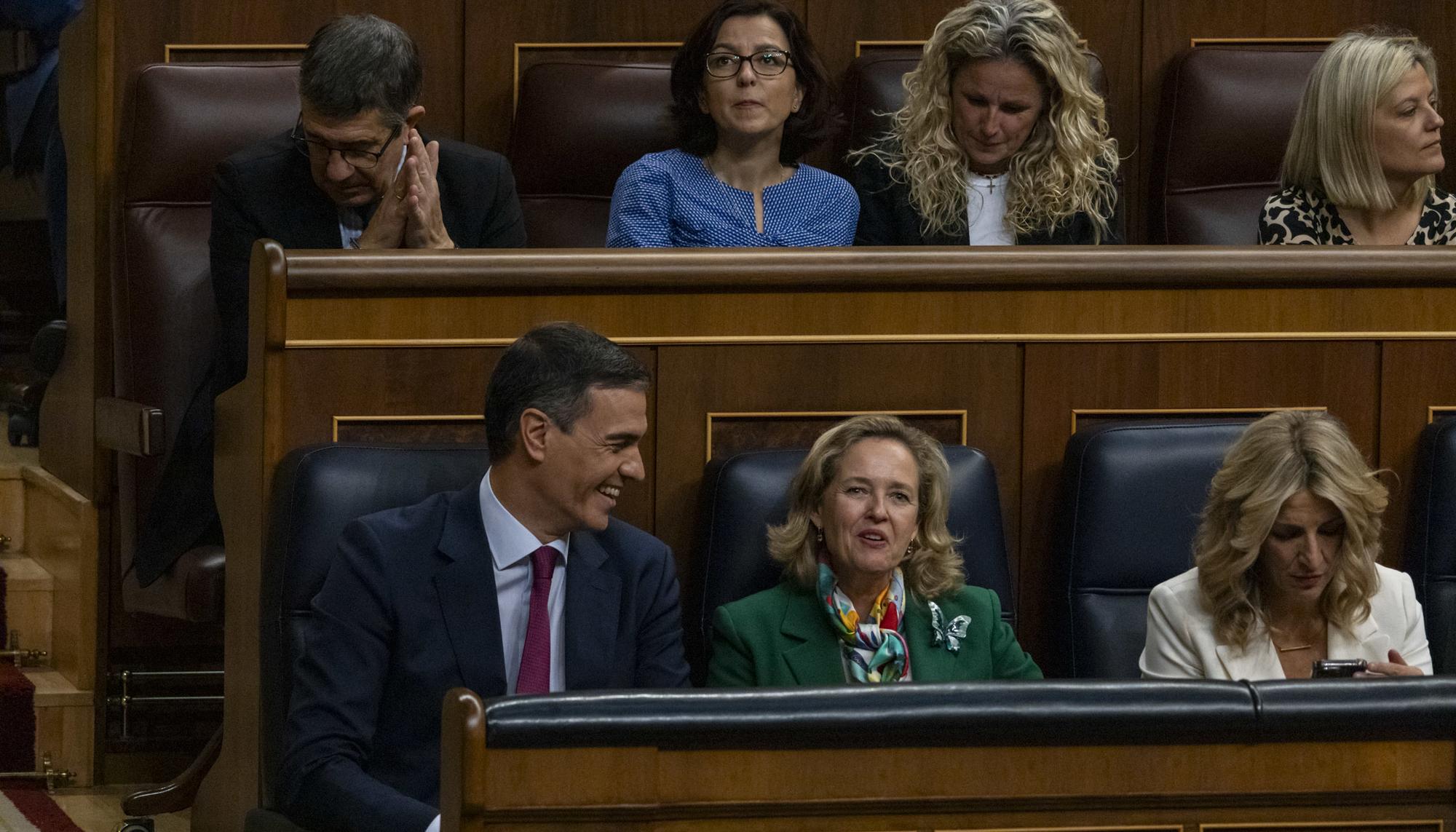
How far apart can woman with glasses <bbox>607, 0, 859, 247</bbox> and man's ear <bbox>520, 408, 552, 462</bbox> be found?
0.52m

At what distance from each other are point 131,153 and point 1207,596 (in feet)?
3.57

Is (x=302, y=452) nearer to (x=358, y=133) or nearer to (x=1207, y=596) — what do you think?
(x=358, y=133)

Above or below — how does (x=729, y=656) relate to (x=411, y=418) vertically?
below

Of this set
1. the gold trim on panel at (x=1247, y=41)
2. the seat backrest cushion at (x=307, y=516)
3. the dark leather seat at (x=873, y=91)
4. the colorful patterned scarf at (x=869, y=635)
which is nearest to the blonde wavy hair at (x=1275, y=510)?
the colorful patterned scarf at (x=869, y=635)

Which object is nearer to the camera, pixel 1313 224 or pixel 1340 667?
pixel 1340 667

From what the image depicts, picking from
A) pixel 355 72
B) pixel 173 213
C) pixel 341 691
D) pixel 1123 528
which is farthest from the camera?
pixel 173 213

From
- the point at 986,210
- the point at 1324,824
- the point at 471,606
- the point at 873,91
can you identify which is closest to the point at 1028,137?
the point at 986,210

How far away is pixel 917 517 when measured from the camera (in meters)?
1.52

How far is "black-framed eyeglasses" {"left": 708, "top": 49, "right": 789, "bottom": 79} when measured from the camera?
1.92 metres

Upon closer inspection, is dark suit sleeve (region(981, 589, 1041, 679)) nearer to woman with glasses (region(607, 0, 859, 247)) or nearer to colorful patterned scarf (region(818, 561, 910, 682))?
colorful patterned scarf (region(818, 561, 910, 682))

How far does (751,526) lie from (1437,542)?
0.56 metres

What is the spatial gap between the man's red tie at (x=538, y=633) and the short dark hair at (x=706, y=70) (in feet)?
2.16

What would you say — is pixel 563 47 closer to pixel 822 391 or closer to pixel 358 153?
pixel 358 153

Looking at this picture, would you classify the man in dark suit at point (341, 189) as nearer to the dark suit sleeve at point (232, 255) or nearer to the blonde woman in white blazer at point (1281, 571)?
the dark suit sleeve at point (232, 255)
